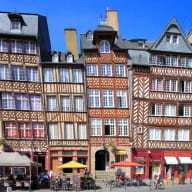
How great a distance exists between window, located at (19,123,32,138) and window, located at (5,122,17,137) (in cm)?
47

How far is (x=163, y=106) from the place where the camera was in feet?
89.3

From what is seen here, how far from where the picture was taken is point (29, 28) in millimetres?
26453

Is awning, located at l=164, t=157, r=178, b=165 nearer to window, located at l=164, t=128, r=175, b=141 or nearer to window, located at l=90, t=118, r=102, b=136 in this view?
window, located at l=164, t=128, r=175, b=141


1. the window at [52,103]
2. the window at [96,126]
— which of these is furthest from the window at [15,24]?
the window at [96,126]

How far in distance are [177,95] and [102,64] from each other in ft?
24.0

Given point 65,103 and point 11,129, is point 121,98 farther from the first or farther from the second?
point 11,129

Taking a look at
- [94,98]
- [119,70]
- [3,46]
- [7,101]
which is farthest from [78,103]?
[3,46]

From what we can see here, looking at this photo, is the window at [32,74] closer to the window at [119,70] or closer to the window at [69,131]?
the window at [69,131]

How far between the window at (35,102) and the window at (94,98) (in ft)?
14.2

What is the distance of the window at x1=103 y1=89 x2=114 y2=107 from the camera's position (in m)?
26.5

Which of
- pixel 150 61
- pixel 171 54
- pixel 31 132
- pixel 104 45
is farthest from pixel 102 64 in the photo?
pixel 31 132

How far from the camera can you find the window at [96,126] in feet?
85.4

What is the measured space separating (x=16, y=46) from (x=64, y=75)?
4.64 m

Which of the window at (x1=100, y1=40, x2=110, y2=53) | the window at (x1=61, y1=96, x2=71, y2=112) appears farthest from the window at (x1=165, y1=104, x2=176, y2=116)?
the window at (x1=61, y1=96, x2=71, y2=112)
